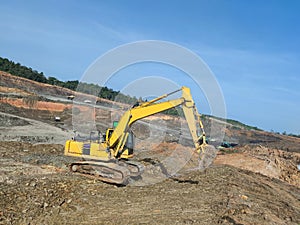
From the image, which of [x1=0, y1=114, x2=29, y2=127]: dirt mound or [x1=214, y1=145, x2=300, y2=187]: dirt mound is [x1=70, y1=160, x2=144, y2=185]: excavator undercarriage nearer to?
[x1=214, y1=145, x2=300, y2=187]: dirt mound

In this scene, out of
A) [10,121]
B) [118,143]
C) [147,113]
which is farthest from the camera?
[10,121]

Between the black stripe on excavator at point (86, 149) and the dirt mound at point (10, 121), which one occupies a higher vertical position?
the black stripe on excavator at point (86, 149)

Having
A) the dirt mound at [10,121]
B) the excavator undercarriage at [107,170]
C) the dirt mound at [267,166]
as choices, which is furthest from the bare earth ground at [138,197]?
the dirt mound at [10,121]

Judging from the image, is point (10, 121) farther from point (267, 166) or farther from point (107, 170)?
A: point (267, 166)

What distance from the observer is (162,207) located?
865 centimetres

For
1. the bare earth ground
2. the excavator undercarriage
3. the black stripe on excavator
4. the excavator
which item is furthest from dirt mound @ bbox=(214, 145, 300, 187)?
the black stripe on excavator

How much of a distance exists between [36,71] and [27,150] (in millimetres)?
56619

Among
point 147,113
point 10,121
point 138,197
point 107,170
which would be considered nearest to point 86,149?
point 107,170

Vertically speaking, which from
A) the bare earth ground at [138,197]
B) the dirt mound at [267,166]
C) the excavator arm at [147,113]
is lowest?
the bare earth ground at [138,197]

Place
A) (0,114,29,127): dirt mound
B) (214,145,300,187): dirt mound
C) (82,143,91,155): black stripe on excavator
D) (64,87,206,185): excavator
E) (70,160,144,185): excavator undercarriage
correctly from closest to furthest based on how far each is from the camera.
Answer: (70,160,144,185): excavator undercarriage
(64,87,206,185): excavator
(82,143,91,155): black stripe on excavator
(214,145,300,187): dirt mound
(0,114,29,127): dirt mound

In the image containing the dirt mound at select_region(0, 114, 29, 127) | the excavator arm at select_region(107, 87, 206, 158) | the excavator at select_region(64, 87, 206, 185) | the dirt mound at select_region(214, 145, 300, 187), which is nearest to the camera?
the excavator at select_region(64, 87, 206, 185)

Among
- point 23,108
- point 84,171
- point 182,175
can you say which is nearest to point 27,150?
point 84,171

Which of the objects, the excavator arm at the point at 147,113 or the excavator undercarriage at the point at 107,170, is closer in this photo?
the excavator undercarriage at the point at 107,170

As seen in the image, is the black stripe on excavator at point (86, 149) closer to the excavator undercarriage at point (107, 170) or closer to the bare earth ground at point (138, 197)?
the excavator undercarriage at point (107, 170)
